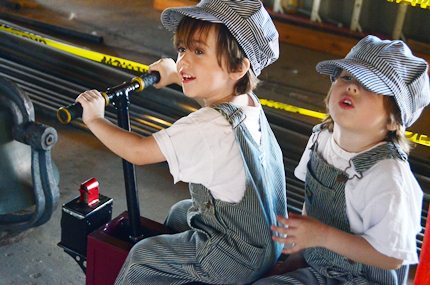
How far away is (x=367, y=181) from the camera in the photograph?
1599 millimetres

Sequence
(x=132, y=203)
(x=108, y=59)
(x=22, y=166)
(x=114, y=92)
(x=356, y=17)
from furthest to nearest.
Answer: (x=356, y=17)
(x=108, y=59)
(x=22, y=166)
(x=132, y=203)
(x=114, y=92)

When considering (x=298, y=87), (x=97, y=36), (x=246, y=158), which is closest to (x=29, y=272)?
(x=246, y=158)

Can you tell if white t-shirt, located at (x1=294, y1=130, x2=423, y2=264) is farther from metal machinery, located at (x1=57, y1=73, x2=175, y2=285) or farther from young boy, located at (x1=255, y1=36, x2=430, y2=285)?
metal machinery, located at (x1=57, y1=73, x2=175, y2=285)

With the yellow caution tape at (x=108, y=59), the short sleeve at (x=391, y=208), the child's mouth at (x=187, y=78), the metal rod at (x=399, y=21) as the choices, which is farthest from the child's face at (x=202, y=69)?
the metal rod at (x=399, y=21)

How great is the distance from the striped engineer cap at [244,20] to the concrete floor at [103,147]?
124 centimetres

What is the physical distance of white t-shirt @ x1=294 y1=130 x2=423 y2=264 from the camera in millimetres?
1524


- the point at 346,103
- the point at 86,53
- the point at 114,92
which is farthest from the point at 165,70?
the point at 86,53

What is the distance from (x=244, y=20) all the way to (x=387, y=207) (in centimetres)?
57

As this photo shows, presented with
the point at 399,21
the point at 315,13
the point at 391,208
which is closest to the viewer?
the point at 391,208

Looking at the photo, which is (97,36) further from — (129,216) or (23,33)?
(129,216)

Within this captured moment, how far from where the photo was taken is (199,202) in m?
1.77

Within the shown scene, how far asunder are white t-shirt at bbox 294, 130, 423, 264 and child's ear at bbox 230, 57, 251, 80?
345 mm

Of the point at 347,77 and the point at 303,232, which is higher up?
the point at 347,77

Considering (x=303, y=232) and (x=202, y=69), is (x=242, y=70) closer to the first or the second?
(x=202, y=69)
